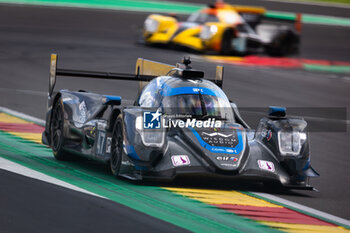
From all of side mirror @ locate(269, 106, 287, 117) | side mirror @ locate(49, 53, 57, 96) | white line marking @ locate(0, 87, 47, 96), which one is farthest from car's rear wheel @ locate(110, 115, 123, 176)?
white line marking @ locate(0, 87, 47, 96)

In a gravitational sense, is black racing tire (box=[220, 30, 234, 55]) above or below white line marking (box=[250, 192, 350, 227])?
above

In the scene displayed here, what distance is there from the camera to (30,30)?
2534cm

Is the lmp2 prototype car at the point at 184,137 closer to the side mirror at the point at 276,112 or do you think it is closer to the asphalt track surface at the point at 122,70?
the side mirror at the point at 276,112

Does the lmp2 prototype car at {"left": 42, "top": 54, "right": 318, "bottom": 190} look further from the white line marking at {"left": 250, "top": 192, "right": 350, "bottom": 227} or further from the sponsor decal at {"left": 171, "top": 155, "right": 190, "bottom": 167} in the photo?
the white line marking at {"left": 250, "top": 192, "right": 350, "bottom": 227}

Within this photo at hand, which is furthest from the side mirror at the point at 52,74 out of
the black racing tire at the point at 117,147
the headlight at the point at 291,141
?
the headlight at the point at 291,141

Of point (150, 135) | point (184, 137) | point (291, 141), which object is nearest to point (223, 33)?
point (291, 141)

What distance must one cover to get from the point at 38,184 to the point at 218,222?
1.99 m

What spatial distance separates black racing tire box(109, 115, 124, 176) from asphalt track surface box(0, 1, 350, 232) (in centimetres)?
99

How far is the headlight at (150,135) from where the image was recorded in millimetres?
7973

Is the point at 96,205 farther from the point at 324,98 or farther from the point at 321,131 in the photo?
the point at 324,98

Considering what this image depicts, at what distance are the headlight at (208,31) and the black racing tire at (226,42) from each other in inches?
18.7

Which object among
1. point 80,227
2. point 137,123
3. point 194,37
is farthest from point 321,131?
point 194,37

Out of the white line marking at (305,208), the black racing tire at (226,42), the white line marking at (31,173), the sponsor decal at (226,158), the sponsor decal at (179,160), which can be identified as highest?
the black racing tire at (226,42)

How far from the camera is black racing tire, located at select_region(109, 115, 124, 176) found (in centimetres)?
826
